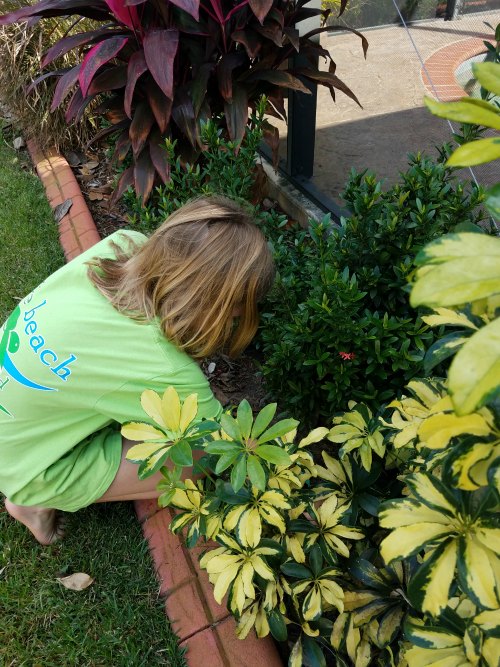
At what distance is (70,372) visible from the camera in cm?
158

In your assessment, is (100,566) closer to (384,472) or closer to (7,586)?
(7,586)

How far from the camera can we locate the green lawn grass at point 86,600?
1665 millimetres

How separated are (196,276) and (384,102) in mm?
2219

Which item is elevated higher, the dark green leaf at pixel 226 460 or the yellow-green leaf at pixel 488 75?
the yellow-green leaf at pixel 488 75

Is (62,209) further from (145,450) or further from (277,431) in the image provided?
(277,431)

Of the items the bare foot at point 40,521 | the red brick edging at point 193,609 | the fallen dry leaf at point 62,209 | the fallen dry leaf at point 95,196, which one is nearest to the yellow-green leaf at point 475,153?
the red brick edging at point 193,609

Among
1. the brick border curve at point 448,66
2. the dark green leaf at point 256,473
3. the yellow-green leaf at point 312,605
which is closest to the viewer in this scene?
the dark green leaf at point 256,473

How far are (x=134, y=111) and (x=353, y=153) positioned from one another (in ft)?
4.15

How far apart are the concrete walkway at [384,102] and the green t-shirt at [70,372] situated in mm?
1831

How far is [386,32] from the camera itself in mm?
3000

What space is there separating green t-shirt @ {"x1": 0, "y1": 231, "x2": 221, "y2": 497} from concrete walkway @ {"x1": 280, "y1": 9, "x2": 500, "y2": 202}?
183 cm

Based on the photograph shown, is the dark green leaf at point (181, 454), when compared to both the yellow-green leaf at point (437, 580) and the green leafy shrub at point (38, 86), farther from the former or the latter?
the green leafy shrub at point (38, 86)

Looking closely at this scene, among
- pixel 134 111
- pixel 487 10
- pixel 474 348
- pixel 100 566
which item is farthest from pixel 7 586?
pixel 487 10

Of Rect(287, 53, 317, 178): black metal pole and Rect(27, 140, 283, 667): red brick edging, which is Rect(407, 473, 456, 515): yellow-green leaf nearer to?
Rect(27, 140, 283, 667): red brick edging
